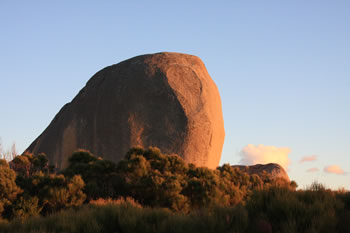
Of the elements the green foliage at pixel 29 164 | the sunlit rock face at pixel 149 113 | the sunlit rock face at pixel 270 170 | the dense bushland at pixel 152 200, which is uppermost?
the sunlit rock face at pixel 149 113

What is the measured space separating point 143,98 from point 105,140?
2.39 metres

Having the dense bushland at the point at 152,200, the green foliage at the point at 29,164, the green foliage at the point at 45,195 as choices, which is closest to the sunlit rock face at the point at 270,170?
the dense bushland at the point at 152,200

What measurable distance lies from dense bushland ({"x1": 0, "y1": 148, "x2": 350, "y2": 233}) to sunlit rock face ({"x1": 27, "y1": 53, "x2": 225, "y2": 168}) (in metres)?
2.12

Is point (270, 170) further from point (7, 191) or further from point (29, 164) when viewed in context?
point (7, 191)

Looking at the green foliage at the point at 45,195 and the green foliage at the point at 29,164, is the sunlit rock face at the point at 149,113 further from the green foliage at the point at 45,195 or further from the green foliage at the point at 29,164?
the green foliage at the point at 45,195

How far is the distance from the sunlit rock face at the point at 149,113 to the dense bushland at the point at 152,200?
2.12m

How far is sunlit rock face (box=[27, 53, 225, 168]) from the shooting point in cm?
1650

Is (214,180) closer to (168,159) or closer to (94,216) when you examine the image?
(168,159)

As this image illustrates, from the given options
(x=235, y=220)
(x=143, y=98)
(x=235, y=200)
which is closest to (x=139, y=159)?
(x=235, y=200)

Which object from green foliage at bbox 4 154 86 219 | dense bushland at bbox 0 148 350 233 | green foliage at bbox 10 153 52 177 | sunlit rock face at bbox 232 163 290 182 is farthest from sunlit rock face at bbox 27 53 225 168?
sunlit rock face at bbox 232 163 290 182

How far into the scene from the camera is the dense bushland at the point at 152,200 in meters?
7.33

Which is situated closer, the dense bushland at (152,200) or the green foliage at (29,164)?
the dense bushland at (152,200)

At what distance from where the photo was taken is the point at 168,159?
44.4ft

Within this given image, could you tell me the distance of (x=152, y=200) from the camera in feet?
39.5
